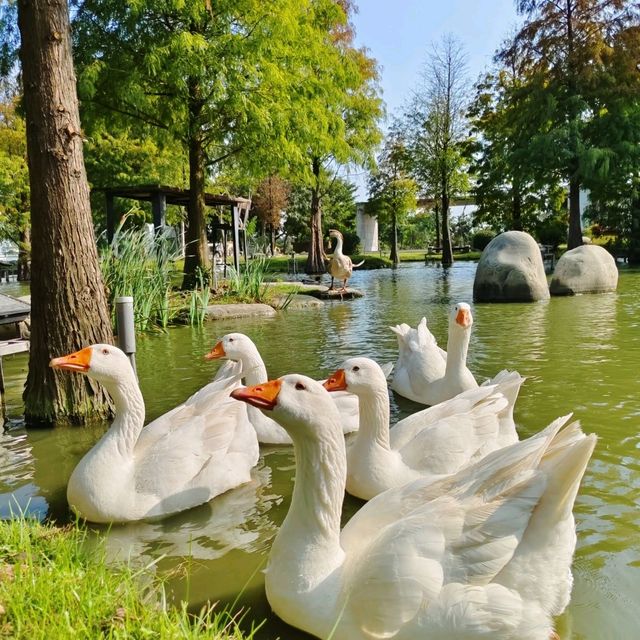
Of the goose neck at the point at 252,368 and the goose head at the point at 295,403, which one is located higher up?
the goose head at the point at 295,403

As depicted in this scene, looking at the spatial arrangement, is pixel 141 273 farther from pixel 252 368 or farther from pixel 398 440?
pixel 398 440

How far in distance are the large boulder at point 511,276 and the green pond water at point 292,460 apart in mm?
2926

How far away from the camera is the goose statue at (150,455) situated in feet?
11.0

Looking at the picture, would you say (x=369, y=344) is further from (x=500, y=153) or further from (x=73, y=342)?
(x=500, y=153)

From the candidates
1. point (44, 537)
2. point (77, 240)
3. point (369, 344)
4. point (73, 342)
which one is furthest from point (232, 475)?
A: point (369, 344)

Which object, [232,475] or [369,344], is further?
[369,344]

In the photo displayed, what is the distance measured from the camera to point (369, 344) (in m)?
8.77

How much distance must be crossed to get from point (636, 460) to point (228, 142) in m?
13.9

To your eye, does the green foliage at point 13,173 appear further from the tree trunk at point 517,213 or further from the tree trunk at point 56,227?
the tree trunk at point 517,213

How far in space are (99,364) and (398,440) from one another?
74.0 inches

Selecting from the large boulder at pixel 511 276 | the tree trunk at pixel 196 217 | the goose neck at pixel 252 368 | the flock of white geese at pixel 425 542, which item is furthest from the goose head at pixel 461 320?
the tree trunk at pixel 196 217

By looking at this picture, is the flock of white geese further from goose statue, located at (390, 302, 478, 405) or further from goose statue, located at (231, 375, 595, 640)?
goose statue, located at (390, 302, 478, 405)

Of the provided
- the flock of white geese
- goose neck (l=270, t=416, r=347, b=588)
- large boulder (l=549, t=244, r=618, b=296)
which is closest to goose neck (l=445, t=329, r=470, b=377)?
the flock of white geese

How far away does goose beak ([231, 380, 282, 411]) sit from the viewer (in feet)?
7.51
